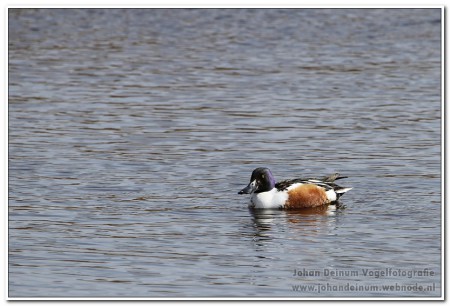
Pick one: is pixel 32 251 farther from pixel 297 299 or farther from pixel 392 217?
pixel 392 217

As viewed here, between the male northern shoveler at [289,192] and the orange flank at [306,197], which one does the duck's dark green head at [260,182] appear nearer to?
A: the male northern shoveler at [289,192]

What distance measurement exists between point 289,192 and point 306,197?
25 cm

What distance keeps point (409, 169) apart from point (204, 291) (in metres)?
5.79

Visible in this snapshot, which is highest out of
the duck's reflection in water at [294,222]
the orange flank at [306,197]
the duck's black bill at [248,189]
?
the duck's black bill at [248,189]

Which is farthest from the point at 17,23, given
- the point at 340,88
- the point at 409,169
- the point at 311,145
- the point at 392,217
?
the point at 392,217

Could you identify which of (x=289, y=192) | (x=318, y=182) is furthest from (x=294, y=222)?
(x=318, y=182)

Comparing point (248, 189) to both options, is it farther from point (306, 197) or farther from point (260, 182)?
point (306, 197)

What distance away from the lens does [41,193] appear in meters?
14.0

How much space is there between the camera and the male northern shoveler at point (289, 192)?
45.5 ft

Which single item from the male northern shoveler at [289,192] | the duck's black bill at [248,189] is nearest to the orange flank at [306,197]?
the male northern shoveler at [289,192]

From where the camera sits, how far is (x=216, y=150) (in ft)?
54.0

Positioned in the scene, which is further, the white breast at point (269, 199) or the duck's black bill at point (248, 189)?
the white breast at point (269, 199)

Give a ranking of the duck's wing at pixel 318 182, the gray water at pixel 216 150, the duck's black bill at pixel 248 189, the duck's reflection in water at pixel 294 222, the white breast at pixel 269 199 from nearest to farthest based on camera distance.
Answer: the gray water at pixel 216 150, the duck's reflection in water at pixel 294 222, the duck's black bill at pixel 248 189, the white breast at pixel 269 199, the duck's wing at pixel 318 182

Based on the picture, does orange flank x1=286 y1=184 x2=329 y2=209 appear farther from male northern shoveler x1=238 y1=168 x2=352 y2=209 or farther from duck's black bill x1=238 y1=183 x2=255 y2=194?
duck's black bill x1=238 y1=183 x2=255 y2=194
